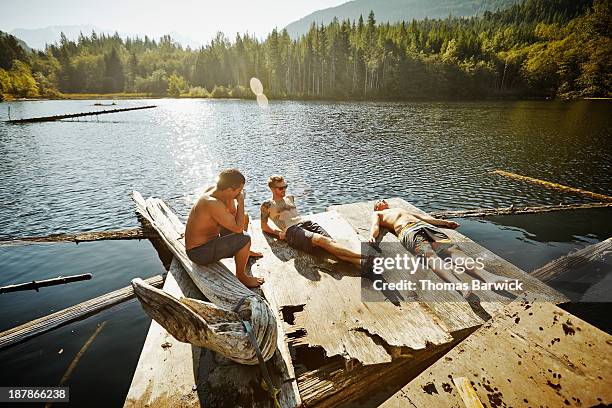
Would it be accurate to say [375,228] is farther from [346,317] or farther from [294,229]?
[346,317]

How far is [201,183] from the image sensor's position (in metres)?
19.2

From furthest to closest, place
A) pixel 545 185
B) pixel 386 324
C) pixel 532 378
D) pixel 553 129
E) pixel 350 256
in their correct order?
pixel 553 129, pixel 545 185, pixel 350 256, pixel 386 324, pixel 532 378

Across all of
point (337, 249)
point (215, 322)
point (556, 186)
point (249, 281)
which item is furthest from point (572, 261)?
point (215, 322)

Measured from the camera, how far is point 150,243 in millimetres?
10625

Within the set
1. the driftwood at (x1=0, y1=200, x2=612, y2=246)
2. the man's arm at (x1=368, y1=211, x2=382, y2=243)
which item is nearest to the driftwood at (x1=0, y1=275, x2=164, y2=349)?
the driftwood at (x1=0, y1=200, x2=612, y2=246)

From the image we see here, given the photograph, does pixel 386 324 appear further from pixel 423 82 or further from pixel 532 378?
pixel 423 82

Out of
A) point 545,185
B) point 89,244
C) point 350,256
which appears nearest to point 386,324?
point 350,256

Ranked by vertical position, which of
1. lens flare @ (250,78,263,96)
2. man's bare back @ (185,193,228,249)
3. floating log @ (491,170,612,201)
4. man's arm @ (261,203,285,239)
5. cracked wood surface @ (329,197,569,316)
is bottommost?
floating log @ (491,170,612,201)

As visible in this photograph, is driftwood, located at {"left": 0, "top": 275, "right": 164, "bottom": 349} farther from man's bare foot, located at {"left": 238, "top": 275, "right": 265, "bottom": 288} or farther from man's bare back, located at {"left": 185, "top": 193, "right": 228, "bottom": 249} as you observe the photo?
man's bare foot, located at {"left": 238, "top": 275, "right": 265, "bottom": 288}

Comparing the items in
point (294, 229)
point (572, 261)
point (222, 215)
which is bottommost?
point (572, 261)

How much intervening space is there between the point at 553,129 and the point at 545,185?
83.2 ft

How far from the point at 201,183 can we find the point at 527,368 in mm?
19200

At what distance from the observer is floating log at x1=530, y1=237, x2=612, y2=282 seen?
7.63 metres

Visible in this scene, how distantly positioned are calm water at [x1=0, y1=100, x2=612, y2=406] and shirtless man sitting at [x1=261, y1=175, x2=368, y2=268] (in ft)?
12.3
